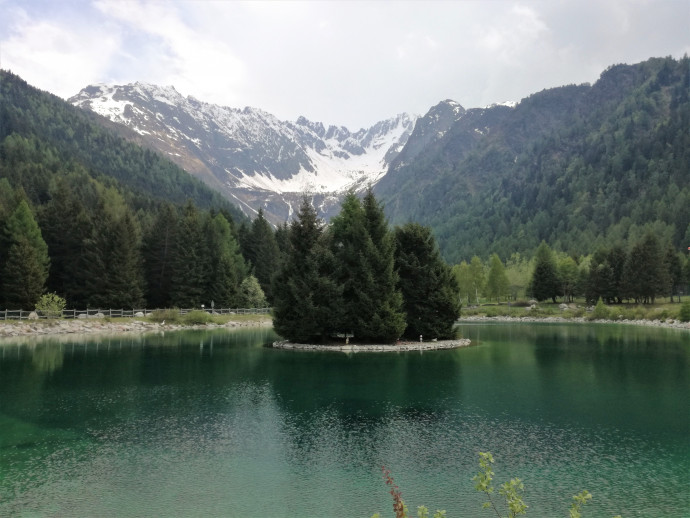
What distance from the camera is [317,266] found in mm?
52844

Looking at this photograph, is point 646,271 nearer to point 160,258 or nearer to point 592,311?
point 592,311

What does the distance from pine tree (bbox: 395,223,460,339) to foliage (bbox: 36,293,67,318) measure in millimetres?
46836

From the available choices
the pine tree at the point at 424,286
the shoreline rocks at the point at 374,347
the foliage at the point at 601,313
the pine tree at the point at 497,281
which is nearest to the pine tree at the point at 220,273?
the shoreline rocks at the point at 374,347

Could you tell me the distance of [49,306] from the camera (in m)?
70.9

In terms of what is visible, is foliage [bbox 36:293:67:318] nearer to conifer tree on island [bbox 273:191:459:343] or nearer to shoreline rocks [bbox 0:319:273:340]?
shoreline rocks [bbox 0:319:273:340]

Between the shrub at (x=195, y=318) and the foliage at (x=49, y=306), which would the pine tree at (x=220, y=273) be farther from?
the foliage at (x=49, y=306)

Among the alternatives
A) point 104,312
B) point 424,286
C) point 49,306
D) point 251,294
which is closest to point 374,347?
point 424,286

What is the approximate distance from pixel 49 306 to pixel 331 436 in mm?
64013

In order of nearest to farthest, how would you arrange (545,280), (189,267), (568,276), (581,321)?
(189,267) → (581,321) → (545,280) → (568,276)

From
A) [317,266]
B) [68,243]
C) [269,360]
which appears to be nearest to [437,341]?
[317,266]

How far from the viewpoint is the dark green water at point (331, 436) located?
14.3 m

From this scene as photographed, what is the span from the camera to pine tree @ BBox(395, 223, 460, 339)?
55281mm

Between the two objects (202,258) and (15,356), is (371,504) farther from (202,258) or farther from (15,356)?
(202,258)

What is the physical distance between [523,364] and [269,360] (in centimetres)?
2025
